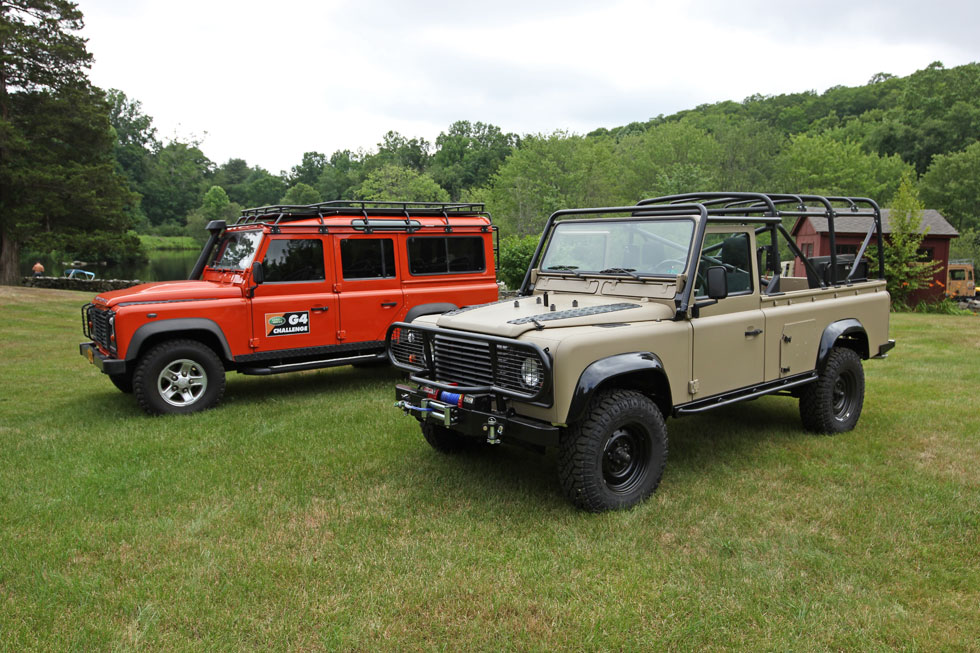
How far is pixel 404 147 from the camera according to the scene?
264 feet

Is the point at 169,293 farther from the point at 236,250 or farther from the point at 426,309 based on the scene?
the point at 426,309

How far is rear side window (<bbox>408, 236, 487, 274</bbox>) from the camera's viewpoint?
9.51 meters

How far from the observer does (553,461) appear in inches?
234

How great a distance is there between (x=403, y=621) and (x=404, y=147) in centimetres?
8084

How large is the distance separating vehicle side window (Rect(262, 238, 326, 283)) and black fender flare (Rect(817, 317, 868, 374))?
230 inches

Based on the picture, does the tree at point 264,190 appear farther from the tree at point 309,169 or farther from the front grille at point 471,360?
the front grille at point 471,360

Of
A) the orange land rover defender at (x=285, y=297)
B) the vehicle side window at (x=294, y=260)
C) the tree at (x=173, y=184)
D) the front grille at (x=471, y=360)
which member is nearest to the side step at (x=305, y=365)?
the orange land rover defender at (x=285, y=297)

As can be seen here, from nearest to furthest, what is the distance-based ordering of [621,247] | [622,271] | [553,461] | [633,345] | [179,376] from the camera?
[633,345]
[622,271]
[621,247]
[553,461]
[179,376]

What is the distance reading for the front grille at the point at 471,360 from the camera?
14.5ft

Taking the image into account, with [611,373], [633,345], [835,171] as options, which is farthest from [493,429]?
[835,171]

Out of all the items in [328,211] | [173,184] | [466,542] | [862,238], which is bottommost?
[466,542]

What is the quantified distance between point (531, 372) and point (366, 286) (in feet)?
16.4

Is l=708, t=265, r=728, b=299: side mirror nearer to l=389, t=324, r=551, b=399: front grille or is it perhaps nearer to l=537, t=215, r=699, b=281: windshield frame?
l=537, t=215, r=699, b=281: windshield frame

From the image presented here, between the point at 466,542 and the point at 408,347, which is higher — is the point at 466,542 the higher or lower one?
the lower one
